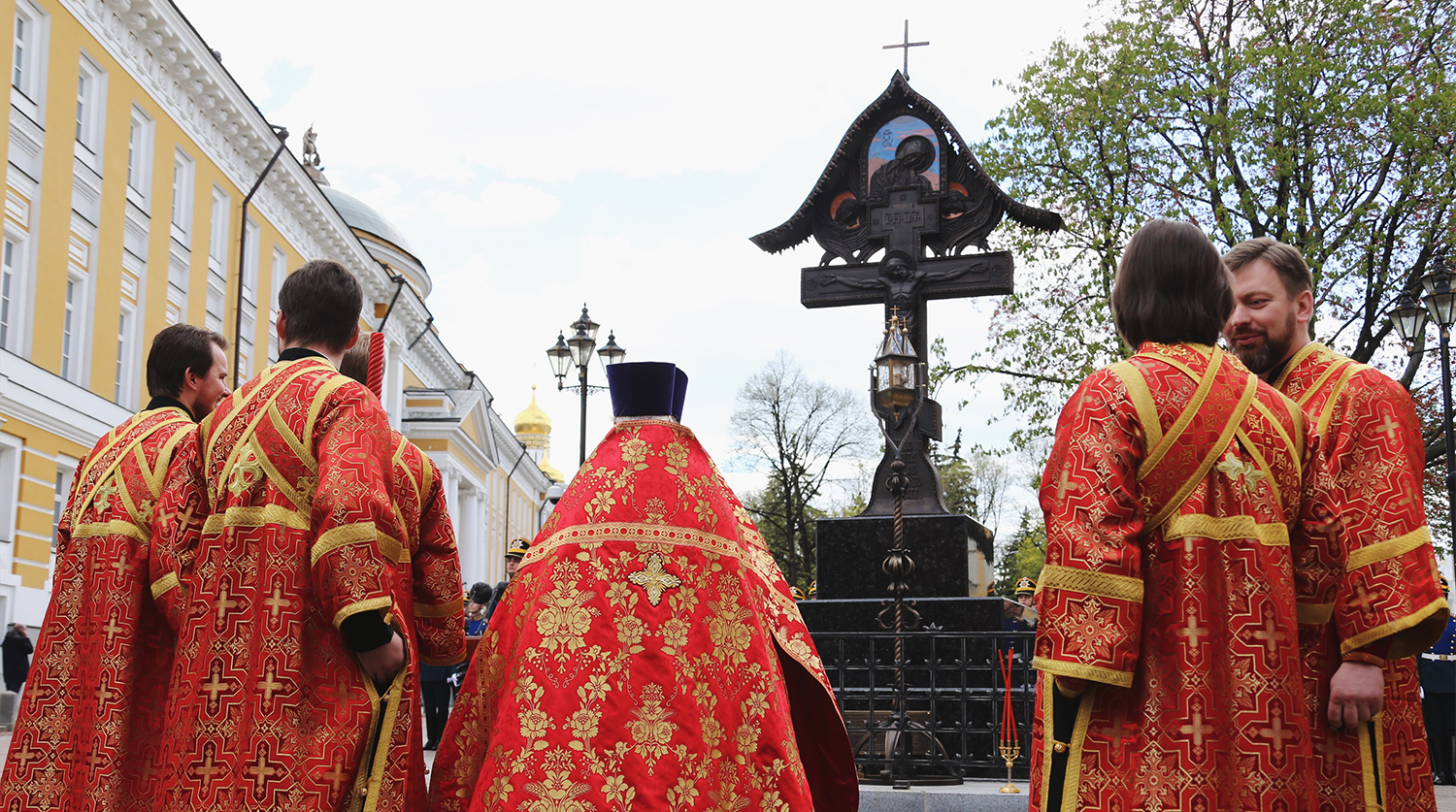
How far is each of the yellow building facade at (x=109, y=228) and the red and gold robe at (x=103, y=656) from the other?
52.0 ft

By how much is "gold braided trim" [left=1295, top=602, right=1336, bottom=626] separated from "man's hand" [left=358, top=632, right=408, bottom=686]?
2.36 m

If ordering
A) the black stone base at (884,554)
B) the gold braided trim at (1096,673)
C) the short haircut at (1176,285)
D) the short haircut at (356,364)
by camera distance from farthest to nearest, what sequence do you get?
the black stone base at (884,554)
the short haircut at (356,364)
the short haircut at (1176,285)
the gold braided trim at (1096,673)

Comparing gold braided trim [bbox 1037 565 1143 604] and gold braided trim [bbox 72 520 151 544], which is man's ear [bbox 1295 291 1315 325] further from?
gold braided trim [bbox 72 520 151 544]

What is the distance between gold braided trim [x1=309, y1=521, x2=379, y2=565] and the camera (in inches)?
129

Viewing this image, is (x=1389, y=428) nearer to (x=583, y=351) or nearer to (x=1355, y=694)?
(x=1355, y=694)

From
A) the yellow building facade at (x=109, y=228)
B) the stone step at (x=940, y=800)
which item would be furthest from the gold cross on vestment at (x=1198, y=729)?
the yellow building facade at (x=109, y=228)

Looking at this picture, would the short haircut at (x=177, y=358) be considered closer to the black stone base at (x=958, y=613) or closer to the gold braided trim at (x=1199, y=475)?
the gold braided trim at (x=1199, y=475)

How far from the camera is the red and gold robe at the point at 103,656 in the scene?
4.04 meters

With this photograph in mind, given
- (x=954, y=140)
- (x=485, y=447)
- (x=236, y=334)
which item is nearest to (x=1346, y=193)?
(x=954, y=140)

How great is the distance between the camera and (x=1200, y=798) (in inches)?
108

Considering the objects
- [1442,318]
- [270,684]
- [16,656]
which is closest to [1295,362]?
[270,684]

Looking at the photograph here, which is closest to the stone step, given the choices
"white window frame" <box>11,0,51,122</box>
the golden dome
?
"white window frame" <box>11,0,51,122</box>

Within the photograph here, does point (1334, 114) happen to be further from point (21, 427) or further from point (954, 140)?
point (21, 427)

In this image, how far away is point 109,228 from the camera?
22641mm
